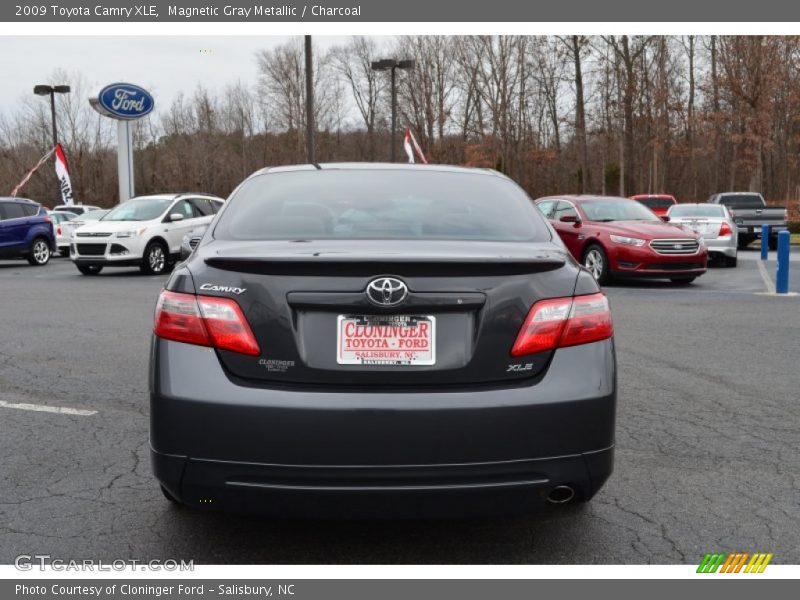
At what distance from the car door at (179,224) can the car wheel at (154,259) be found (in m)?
0.20

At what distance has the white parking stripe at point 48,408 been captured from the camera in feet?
18.9

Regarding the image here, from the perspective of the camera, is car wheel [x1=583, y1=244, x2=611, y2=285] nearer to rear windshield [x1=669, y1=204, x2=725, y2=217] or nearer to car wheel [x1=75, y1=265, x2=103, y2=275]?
rear windshield [x1=669, y1=204, x2=725, y2=217]

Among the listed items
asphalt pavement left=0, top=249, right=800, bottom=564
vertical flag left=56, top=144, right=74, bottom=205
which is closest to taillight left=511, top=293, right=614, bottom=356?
asphalt pavement left=0, top=249, right=800, bottom=564

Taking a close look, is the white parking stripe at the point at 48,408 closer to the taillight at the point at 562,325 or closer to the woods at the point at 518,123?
the taillight at the point at 562,325

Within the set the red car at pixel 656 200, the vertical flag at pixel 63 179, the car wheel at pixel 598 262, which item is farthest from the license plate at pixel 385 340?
the vertical flag at pixel 63 179

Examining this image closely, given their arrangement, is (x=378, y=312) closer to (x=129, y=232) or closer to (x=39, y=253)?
(x=129, y=232)

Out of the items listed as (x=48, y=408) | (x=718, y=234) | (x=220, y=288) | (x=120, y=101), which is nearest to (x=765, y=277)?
(x=718, y=234)

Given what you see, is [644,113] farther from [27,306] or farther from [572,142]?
[27,306]

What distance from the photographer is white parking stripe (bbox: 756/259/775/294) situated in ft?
45.8

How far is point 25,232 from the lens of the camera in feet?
71.8

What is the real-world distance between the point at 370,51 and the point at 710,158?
25.3 m

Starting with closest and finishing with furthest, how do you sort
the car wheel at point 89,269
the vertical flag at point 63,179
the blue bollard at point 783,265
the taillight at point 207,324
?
the taillight at point 207,324
the blue bollard at point 783,265
the car wheel at point 89,269
the vertical flag at point 63,179

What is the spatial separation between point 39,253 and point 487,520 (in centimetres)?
→ 2092
